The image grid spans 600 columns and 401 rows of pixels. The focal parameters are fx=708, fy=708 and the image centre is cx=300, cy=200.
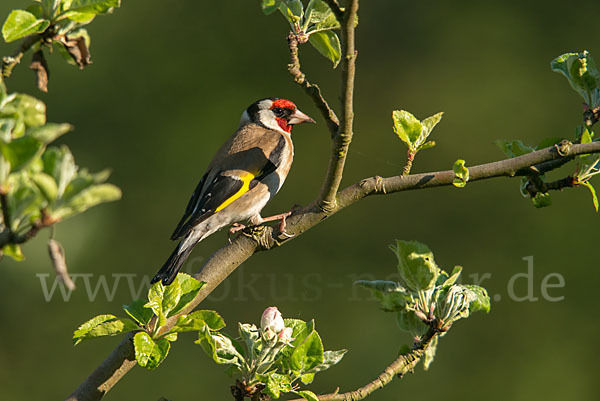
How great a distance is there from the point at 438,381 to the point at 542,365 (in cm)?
93

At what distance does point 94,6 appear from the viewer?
58.8 inches

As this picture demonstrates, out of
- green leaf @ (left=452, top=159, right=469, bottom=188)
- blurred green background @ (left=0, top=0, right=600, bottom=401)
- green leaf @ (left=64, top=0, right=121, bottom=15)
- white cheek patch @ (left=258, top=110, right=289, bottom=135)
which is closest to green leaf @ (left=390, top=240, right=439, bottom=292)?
green leaf @ (left=452, top=159, right=469, bottom=188)

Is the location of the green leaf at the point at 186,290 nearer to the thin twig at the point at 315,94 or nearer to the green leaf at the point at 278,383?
the green leaf at the point at 278,383

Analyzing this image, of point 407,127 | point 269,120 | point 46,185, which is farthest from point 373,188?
point 269,120

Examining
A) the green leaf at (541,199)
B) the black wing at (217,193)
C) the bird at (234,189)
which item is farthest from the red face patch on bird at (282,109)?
the green leaf at (541,199)

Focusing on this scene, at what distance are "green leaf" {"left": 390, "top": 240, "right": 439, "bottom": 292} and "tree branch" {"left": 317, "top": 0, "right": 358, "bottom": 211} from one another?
0.25m

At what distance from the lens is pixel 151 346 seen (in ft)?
5.43

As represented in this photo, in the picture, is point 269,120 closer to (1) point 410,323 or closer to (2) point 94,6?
(1) point 410,323

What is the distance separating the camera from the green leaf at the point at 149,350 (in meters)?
1.61

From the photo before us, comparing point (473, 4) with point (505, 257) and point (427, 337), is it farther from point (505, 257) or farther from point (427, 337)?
point (427, 337)

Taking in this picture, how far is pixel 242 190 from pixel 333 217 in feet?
9.28

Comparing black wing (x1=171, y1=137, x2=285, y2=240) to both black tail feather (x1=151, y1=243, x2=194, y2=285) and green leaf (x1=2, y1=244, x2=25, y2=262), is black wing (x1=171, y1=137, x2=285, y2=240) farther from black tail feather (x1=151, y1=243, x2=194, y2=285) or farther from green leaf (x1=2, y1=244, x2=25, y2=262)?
green leaf (x1=2, y1=244, x2=25, y2=262)

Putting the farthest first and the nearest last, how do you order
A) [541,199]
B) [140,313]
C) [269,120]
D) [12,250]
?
[269,120]
[541,199]
[140,313]
[12,250]

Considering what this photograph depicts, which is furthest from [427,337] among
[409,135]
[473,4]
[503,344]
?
[473,4]
